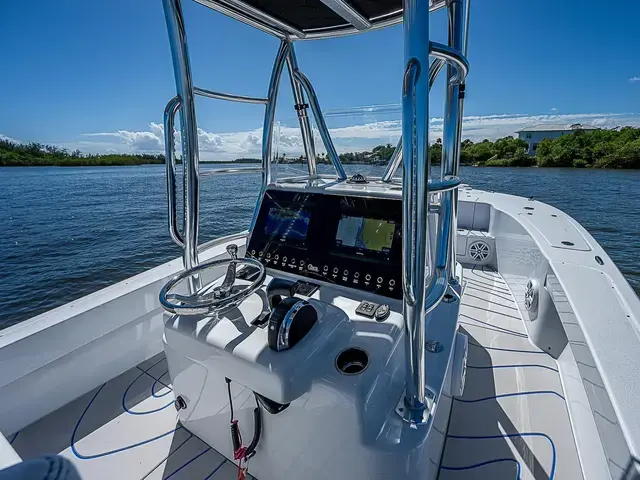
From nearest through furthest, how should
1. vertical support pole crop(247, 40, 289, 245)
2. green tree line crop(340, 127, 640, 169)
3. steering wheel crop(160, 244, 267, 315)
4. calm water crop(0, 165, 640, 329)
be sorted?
steering wheel crop(160, 244, 267, 315), vertical support pole crop(247, 40, 289, 245), calm water crop(0, 165, 640, 329), green tree line crop(340, 127, 640, 169)

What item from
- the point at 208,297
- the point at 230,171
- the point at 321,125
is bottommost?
the point at 208,297

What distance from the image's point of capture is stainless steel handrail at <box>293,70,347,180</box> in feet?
5.75

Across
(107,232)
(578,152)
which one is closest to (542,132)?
(578,152)

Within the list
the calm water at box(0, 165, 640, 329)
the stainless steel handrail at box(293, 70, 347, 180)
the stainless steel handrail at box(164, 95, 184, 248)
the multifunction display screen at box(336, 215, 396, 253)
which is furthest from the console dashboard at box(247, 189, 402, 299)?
the calm water at box(0, 165, 640, 329)

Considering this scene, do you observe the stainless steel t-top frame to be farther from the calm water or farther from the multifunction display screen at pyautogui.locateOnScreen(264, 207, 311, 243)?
the calm water

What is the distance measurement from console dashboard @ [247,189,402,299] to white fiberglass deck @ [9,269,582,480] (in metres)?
0.60

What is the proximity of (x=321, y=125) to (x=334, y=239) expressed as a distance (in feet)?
2.95

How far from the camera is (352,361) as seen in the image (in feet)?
2.68

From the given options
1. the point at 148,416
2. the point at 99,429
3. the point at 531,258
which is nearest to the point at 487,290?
the point at 531,258

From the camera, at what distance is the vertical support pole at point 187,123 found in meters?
1.01

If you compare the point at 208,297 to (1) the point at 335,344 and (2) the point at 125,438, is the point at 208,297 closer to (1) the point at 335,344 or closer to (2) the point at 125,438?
(1) the point at 335,344

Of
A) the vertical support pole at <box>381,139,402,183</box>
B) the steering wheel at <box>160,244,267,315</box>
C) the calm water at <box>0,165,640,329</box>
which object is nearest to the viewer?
the steering wheel at <box>160,244,267,315</box>

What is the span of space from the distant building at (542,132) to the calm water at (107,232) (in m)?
20.2

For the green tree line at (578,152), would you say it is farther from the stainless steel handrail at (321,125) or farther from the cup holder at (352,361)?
the cup holder at (352,361)
